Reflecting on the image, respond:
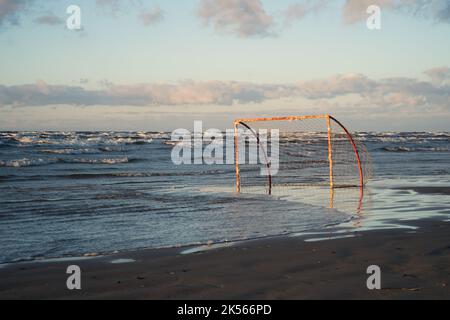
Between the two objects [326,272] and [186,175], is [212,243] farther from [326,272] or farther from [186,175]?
[186,175]

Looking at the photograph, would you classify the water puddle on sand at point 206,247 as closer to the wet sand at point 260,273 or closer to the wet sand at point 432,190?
the wet sand at point 260,273

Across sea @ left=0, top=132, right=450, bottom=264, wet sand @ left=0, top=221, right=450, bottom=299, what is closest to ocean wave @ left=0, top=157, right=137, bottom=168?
sea @ left=0, top=132, right=450, bottom=264

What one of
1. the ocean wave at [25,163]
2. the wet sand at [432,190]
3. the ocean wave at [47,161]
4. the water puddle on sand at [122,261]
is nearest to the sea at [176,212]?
the wet sand at [432,190]

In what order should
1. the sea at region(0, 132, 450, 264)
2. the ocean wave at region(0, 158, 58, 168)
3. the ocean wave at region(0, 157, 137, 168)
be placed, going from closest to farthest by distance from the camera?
1. the sea at region(0, 132, 450, 264)
2. the ocean wave at region(0, 158, 58, 168)
3. the ocean wave at region(0, 157, 137, 168)

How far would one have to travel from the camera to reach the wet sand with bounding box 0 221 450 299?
544 centimetres

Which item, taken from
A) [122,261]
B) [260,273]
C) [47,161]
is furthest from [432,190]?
[47,161]

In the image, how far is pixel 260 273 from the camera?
6.25m

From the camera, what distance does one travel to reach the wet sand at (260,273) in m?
5.44

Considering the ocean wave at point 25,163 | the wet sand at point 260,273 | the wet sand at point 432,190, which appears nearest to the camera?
the wet sand at point 260,273

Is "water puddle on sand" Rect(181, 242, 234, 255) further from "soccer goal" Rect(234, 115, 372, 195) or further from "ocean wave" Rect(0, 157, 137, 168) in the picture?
"ocean wave" Rect(0, 157, 137, 168)

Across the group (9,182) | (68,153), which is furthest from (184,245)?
(68,153)

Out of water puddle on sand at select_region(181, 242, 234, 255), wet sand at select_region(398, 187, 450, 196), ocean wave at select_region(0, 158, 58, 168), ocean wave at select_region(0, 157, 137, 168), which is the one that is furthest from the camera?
ocean wave at select_region(0, 157, 137, 168)

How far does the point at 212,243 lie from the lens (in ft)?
27.0
